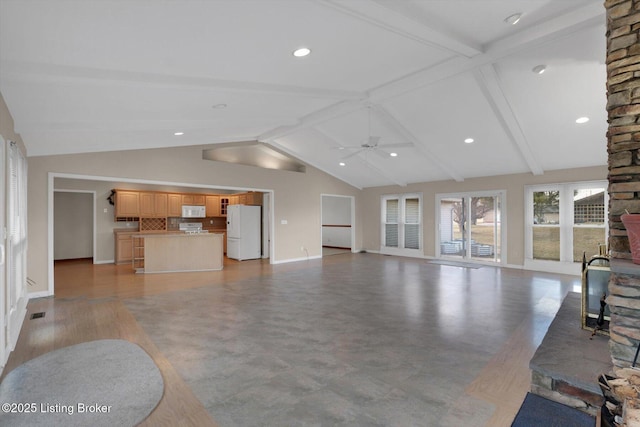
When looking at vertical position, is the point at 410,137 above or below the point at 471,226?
above

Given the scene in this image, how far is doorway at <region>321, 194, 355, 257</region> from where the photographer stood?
1232 cm

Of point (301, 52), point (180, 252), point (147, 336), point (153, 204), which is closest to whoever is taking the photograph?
point (301, 52)

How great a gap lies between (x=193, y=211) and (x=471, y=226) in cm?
815

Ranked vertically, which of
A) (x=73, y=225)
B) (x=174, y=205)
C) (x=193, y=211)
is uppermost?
(x=174, y=205)

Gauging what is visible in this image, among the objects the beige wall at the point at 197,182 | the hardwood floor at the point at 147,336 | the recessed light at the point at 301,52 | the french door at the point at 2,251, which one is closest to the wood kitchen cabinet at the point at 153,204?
the beige wall at the point at 197,182

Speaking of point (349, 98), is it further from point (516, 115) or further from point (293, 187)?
point (293, 187)

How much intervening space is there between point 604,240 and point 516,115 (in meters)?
3.82

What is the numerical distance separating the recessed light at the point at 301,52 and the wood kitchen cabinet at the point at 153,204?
7629 millimetres

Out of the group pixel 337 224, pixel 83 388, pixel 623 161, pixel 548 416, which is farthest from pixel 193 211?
pixel 623 161

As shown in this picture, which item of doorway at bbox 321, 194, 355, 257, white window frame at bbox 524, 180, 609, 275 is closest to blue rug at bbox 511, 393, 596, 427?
white window frame at bbox 524, 180, 609, 275

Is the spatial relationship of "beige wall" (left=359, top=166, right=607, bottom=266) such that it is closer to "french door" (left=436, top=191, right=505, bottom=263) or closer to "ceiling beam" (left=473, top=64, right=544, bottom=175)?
"french door" (left=436, top=191, right=505, bottom=263)

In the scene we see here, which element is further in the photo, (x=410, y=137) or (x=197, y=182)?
(x=197, y=182)

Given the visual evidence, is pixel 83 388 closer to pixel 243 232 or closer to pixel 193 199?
pixel 243 232

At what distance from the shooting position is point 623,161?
6.77 feet
